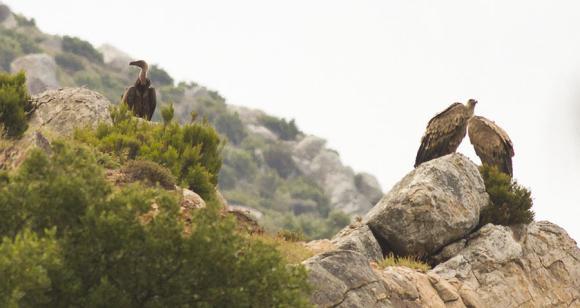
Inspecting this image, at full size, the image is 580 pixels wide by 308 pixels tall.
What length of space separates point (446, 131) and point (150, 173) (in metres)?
8.52

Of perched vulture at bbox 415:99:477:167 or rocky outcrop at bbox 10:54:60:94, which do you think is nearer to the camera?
perched vulture at bbox 415:99:477:167

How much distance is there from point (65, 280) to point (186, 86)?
363ft

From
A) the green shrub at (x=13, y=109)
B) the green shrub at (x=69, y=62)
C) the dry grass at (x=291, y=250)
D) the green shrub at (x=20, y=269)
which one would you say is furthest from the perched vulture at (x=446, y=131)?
the green shrub at (x=69, y=62)

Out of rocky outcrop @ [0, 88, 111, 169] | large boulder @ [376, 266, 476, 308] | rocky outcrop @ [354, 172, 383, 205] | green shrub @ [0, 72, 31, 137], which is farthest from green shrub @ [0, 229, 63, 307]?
rocky outcrop @ [354, 172, 383, 205]

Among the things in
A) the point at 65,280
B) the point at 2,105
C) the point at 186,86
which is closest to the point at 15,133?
the point at 2,105

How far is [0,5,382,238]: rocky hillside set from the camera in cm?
9194

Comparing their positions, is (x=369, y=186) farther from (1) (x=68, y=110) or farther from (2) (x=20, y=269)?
(2) (x=20, y=269)

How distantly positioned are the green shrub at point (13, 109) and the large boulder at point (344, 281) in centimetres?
670

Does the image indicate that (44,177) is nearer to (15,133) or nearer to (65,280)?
(65,280)

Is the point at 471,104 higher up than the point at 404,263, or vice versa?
the point at 471,104

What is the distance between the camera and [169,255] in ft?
31.8

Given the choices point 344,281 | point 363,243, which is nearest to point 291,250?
point 344,281

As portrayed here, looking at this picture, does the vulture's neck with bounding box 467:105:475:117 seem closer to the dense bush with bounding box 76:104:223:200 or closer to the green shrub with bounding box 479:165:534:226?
the green shrub with bounding box 479:165:534:226

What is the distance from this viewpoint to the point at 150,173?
56.4 ft
